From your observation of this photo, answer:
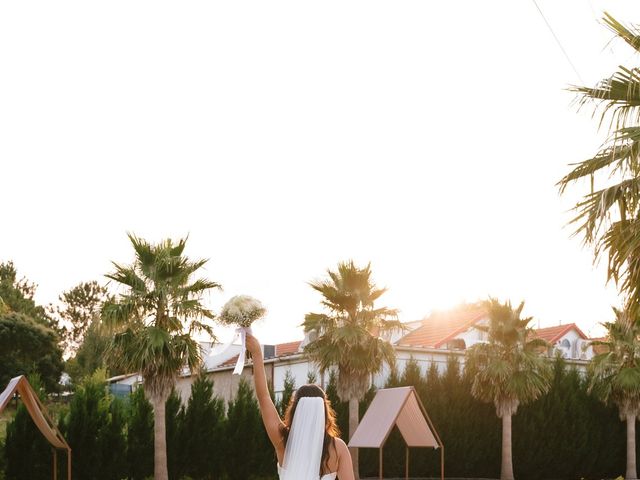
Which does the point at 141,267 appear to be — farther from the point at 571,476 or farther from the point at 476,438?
the point at 571,476

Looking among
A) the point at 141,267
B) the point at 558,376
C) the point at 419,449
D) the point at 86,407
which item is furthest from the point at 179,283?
the point at 558,376

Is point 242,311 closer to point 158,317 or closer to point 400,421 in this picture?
point 400,421

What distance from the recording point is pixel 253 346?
14.4 feet

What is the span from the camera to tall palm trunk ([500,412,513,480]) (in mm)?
30109

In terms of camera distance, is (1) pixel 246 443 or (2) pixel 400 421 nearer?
(2) pixel 400 421

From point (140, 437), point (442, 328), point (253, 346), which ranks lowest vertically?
point (140, 437)

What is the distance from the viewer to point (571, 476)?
33.5 meters

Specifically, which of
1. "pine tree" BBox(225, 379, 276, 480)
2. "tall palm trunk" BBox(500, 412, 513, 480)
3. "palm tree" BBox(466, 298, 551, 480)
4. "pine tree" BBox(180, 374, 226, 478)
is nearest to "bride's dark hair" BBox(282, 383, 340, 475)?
"pine tree" BBox(180, 374, 226, 478)

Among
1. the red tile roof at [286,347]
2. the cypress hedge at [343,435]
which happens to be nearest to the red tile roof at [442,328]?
the red tile roof at [286,347]

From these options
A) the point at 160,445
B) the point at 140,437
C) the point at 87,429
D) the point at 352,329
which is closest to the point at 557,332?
the point at 352,329

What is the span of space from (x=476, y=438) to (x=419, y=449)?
2445 mm

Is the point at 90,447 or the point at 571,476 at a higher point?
the point at 90,447

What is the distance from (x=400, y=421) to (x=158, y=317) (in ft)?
24.9

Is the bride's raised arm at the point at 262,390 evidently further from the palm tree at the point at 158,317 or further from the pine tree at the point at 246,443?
the pine tree at the point at 246,443
